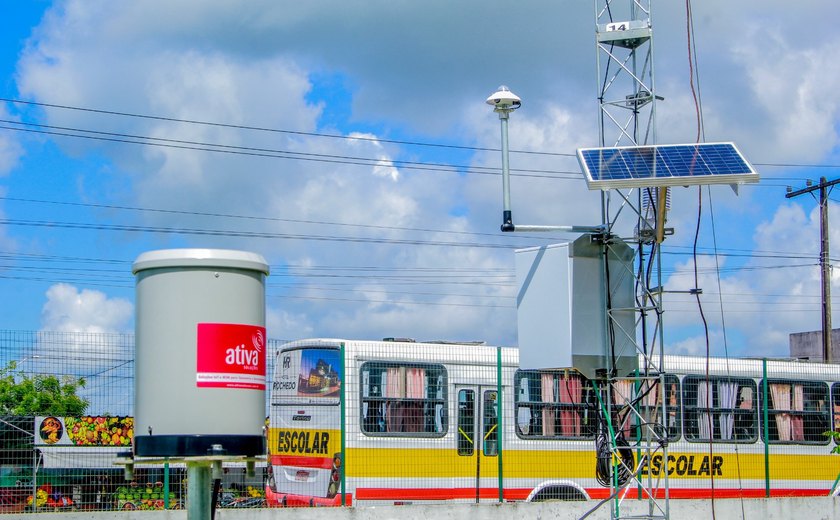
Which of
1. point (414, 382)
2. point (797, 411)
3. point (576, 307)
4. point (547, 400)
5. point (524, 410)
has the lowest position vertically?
point (797, 411)

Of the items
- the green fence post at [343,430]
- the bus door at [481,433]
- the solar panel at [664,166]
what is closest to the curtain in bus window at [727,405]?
the bus door at [481,433]

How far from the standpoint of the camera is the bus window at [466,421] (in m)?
16.3

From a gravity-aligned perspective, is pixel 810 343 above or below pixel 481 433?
above

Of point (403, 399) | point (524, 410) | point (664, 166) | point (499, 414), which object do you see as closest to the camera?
point (664, 166)

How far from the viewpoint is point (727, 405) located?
729 inches

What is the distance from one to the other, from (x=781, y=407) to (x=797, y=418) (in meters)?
0.48

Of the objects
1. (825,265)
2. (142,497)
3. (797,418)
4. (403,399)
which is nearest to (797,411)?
(797,418)

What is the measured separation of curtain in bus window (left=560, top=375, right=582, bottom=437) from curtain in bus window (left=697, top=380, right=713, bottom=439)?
2508 mm

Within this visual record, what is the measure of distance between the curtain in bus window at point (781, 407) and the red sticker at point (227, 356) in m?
13.9

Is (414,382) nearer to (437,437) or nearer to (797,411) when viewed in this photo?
(437,437)

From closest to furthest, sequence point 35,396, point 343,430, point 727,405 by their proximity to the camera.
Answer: point 343,430 < point 727,405 < point 35,396

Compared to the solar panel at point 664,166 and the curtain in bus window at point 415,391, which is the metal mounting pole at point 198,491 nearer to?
the solar panel at point 664,166

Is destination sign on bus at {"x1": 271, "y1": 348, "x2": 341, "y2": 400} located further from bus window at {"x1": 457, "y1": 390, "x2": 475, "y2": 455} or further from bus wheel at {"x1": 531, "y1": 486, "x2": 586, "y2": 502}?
bus wheel at {"x1": 531, "y1": 486, "x2": 586, "y2": 502}

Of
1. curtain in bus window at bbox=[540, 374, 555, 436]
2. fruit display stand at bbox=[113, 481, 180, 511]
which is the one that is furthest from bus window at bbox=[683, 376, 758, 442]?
fruit display stand at bbox=[113, 481, 180, 511]
